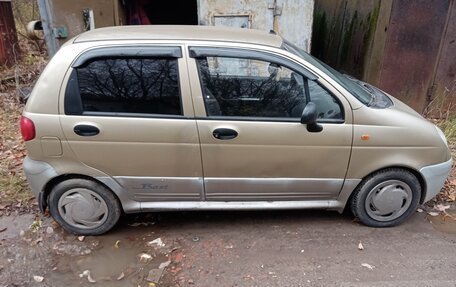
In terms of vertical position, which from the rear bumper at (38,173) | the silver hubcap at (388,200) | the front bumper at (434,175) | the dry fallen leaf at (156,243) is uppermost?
the rear bumper at (38,173)

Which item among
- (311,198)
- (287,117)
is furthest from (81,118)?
(311,198)

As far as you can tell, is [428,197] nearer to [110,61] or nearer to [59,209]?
[110,61]

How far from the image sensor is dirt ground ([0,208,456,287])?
288 cm

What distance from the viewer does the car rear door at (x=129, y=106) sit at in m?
2.92

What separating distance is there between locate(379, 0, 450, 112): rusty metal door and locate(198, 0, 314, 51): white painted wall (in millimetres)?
1258

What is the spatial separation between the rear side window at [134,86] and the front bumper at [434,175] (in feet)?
7.24

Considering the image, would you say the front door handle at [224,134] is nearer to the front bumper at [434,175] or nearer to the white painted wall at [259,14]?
the front bumper at [434,175]

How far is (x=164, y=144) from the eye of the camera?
2.98 meters

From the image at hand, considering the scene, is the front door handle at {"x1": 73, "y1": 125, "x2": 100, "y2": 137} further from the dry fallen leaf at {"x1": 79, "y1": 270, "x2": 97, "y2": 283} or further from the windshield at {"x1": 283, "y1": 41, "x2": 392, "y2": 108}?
the windshield at {"x1": 283, "y1": 41, "x2": 392, "y2": 108}

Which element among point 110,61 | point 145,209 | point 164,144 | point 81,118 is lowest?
point 145,209

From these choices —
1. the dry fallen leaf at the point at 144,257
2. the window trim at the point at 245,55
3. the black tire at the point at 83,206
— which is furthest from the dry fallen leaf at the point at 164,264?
the window trim at the point at 245,55

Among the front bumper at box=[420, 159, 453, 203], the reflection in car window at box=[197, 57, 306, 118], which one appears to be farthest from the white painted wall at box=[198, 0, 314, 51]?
the front bumper at box=[420, 159, 453, 203]

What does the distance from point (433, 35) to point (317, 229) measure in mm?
3670

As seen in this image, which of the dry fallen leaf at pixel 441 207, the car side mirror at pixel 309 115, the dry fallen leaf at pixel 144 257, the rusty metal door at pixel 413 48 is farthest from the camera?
the rusty metal door at pixel 413 48
